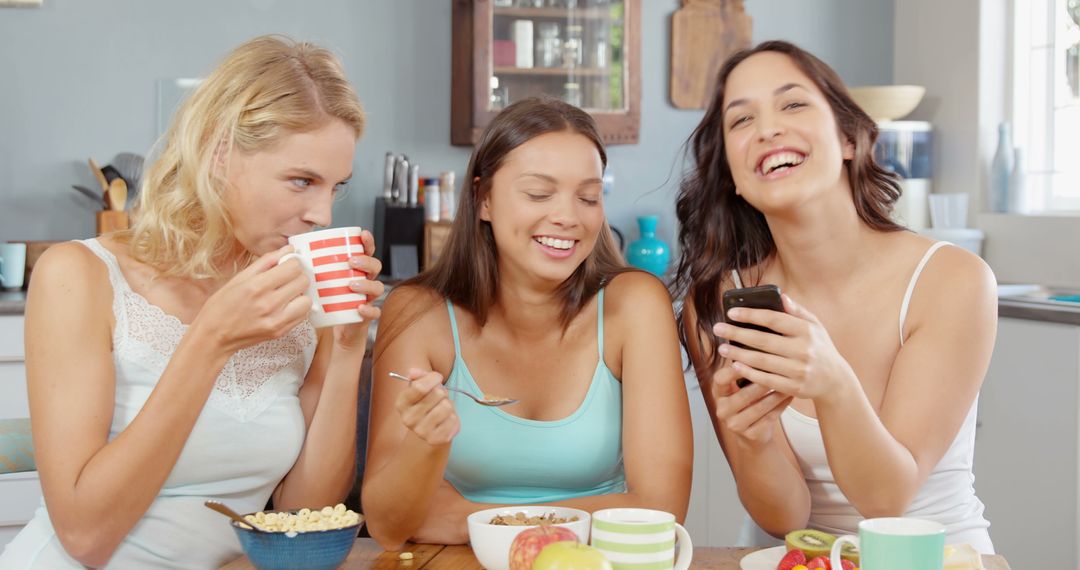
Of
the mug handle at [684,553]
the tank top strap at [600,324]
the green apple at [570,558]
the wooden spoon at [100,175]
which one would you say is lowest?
the mug handle at [684,553]

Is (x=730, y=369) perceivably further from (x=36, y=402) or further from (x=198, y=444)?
(x=36, y=402)

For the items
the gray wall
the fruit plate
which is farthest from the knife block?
the fruit plate

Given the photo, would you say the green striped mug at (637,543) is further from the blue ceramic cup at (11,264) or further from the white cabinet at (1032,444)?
the blue ceramic cup at (11,264)

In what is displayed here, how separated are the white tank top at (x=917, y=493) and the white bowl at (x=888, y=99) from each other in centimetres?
229

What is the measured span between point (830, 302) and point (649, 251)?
2.17 metres

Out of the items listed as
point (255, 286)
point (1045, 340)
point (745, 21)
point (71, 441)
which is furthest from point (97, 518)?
point (745, 21)

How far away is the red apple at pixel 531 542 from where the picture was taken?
110 centimetres

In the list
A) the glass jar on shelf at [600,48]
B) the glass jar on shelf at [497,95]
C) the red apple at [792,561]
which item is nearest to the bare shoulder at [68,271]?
the red apple at [792,561]

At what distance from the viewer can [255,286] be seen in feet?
4.25

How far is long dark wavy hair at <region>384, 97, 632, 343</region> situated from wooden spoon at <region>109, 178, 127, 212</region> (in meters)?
1.94

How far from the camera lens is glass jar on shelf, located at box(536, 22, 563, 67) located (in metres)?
3.76

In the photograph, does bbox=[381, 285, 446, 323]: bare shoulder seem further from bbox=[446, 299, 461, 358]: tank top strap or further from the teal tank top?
the teal tank top

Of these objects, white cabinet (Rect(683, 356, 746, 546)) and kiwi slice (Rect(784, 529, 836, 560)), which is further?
white cabinet (Rect(683, 356, 746, 546))

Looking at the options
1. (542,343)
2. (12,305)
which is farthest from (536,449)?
(12,305)
